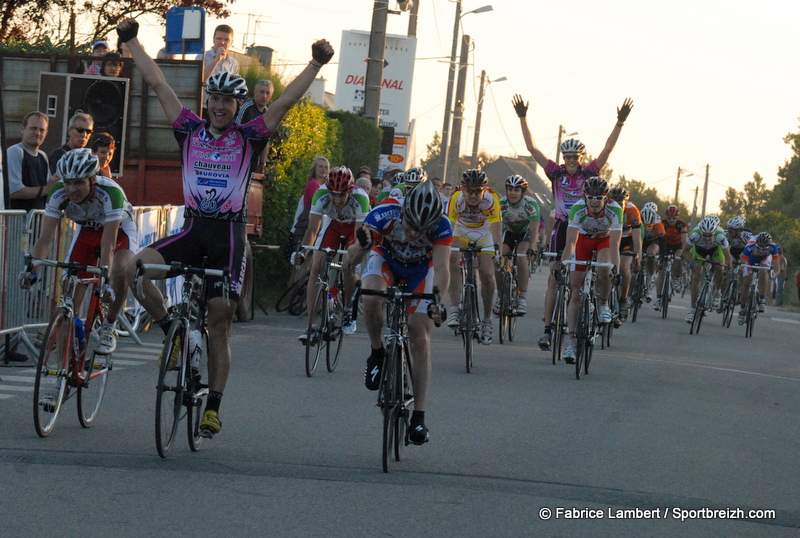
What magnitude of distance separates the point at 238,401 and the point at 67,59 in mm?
7748

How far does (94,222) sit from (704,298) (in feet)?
45.5

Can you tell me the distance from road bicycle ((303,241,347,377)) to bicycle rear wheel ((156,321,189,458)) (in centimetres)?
406

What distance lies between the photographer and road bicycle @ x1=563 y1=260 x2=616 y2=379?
12430 millimetres

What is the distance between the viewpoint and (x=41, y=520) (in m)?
5.67

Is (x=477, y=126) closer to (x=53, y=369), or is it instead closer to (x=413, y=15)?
(x=413, y=15)

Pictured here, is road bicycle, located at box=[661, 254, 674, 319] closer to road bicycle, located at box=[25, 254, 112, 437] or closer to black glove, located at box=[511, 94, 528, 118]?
black glove, located at box=[511, 94, 528, 118]

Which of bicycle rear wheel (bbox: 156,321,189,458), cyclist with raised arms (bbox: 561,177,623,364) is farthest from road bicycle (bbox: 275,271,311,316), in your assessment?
bicycle rear wheel (bbox: 156,321,189,458)

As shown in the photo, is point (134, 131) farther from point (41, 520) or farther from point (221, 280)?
point (41, 520)

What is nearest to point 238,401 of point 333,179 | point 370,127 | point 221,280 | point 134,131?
point 221,280

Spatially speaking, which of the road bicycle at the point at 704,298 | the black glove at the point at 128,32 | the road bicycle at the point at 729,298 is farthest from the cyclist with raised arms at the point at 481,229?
the road bicycle at the point at 729,298

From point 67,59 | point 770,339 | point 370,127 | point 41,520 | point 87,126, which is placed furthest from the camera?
point 370,127

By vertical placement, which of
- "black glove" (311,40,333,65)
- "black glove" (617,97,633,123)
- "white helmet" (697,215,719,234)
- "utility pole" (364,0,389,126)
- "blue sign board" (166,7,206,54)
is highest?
"utility pole" (364,0,389,126)

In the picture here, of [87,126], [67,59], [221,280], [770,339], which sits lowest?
[770,339]

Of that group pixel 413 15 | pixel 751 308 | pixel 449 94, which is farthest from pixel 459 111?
pixel 751 308
